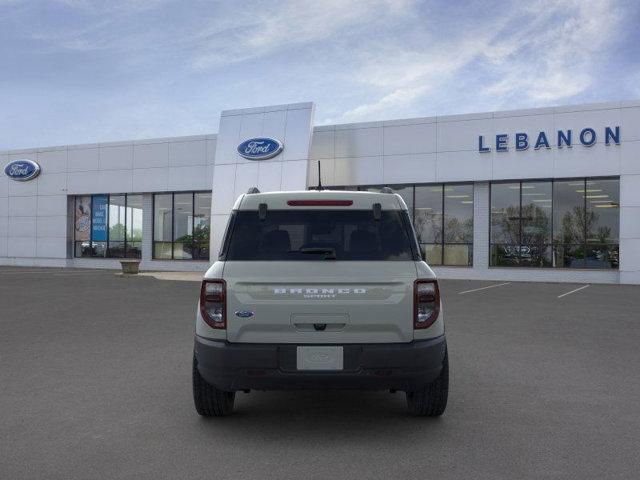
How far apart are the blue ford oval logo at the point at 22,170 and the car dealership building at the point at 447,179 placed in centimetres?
418

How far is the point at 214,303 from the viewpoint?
A: 175 inches

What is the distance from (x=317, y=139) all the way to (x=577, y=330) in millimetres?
18672

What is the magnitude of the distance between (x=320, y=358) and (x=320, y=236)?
99 centimetres

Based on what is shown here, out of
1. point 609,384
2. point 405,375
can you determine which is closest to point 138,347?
point 405,375

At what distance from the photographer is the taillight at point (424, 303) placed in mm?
4423

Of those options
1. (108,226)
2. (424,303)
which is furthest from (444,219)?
(424,303)

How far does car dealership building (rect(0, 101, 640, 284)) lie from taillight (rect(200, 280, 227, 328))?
2073cm

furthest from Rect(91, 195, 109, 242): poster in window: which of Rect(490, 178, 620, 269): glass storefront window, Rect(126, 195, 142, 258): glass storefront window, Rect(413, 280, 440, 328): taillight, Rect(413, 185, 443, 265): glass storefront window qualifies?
Rect(413, 280, 440, 328): taillight

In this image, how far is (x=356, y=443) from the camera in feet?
14.6

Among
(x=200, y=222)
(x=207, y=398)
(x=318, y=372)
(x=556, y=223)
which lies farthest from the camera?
(x=200, y=222)

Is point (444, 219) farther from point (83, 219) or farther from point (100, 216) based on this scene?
point (83, 219)

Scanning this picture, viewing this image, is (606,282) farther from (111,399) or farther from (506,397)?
(111,399)

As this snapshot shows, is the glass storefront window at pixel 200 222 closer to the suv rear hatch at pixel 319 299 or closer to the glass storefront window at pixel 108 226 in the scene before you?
the glass storefront window at pixel 108 226

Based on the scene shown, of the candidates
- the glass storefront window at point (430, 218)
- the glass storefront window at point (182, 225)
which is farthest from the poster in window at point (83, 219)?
the glass storefront window at point (430, 218)
